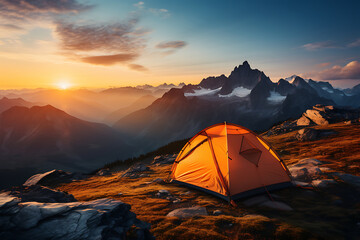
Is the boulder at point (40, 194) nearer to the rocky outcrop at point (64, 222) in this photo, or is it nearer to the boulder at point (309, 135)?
the rocky outcrop at point (64, 222)

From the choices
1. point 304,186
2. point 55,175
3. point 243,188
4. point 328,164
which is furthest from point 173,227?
point 55,175

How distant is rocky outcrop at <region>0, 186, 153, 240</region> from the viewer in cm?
525

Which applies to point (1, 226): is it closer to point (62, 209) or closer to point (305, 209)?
point (62, 209)

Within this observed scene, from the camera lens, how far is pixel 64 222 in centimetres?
571

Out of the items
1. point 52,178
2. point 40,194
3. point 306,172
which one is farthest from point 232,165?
point 52,178

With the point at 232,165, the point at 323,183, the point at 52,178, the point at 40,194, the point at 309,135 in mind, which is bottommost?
the point at 52,178

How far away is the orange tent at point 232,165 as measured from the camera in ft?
38.7

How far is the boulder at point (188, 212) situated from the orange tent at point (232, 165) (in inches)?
79.4

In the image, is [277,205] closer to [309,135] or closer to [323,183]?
[323,183]

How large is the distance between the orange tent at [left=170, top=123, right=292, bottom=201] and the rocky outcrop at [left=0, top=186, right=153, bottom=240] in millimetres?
6452

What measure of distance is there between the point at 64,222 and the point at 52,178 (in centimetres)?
2496

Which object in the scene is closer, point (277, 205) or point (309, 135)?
point (277, 205)

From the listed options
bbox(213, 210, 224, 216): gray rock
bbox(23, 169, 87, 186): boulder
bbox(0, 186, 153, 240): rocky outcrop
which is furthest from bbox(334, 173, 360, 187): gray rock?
bbox(23, 169, 87, 186): boulder

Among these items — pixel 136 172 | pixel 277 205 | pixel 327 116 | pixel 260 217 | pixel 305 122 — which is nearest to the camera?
pixel 260 217
